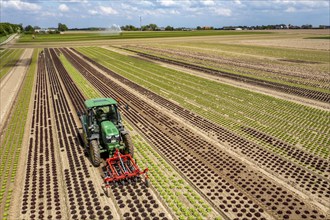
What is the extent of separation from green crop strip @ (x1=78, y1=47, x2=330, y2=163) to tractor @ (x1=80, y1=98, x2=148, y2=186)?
6367 mm

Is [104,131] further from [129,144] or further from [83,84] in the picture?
[83,84]

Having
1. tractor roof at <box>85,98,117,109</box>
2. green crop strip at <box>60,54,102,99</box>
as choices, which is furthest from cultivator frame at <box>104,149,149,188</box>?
green crop strip at <box>60,54,102,99</box>

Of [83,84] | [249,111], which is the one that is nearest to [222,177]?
[249,111]

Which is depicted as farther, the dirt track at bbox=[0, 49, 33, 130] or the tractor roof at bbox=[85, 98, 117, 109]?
the dirt track at bbox=[0, 49, 33, 130]

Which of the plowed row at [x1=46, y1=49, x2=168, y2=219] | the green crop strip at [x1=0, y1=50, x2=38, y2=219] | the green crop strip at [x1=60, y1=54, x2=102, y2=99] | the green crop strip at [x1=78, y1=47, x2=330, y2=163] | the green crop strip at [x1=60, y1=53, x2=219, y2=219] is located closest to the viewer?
the plowed row at [x1=46, y1=49, x2=168, y2=219]

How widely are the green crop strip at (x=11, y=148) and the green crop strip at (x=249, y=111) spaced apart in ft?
32.6

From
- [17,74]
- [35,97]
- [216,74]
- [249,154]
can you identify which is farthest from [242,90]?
[17,74]

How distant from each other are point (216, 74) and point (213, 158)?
60.2 feet

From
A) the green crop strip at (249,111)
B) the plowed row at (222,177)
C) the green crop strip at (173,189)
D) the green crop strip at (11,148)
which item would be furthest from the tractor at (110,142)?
the green crop strip at (249,111)

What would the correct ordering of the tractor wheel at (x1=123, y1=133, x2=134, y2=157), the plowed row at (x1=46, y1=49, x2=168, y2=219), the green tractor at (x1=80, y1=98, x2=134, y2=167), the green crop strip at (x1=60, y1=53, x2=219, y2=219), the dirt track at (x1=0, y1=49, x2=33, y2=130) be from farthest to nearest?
the dirt track at (x1=0, y1=49, x2=33, y2=130), the tractor wheel at (x1=123, y1=133, x2=134, y2=157), the green tractor at (x1=80, y1=98, x2=134, y2=167), the green crop strip at (x1=60, y1=53, x2=219, y2=219), the plowed row at (x1=46, y1=49, x2=168, y2=219)

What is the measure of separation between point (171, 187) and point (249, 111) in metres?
9.46

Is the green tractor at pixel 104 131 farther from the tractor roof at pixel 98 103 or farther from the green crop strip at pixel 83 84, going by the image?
the green crop strip at pixel 83 84

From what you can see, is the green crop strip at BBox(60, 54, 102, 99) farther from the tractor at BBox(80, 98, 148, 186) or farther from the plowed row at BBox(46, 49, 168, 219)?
the plowed row at BBox(46, 49, 168, 219)

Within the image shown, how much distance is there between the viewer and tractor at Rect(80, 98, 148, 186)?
8.70 meters
